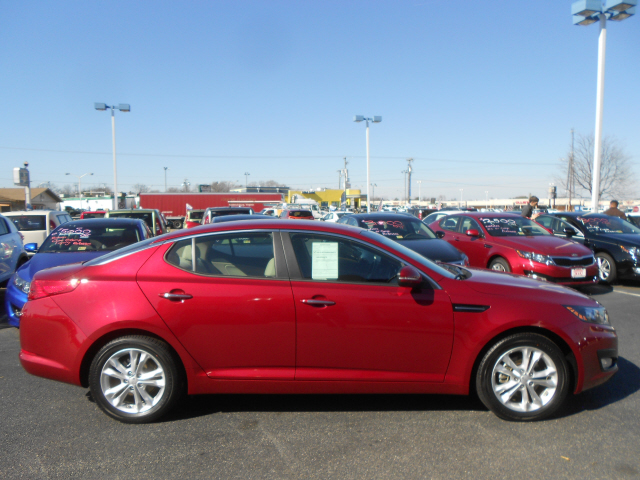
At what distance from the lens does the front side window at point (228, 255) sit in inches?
145

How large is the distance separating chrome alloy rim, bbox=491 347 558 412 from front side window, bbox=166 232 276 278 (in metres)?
1.90

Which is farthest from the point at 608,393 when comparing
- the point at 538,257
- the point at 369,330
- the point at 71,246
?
the point at 71,246

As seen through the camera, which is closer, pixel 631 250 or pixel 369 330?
pixel 369 330

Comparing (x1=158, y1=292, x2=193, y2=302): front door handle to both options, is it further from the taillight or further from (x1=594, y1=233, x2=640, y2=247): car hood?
(x1=594, y1=233, x2=640, y2=247): car hood

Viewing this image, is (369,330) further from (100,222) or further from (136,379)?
(100,222)

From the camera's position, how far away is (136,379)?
3.56 m

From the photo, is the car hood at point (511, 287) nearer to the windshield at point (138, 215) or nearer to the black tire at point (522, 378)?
the black tire at point (522, 378)

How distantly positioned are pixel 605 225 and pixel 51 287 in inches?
441

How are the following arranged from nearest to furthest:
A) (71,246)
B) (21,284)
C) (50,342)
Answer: (50,342), (21,284), (71,246)

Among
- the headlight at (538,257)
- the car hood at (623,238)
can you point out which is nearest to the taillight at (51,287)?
the headlight at (538,257)

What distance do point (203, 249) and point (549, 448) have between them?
291cm

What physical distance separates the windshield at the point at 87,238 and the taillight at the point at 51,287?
11.2ft

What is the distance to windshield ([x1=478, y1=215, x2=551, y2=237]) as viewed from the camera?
950cm

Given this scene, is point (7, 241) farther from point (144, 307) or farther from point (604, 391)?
point (604, 391)
